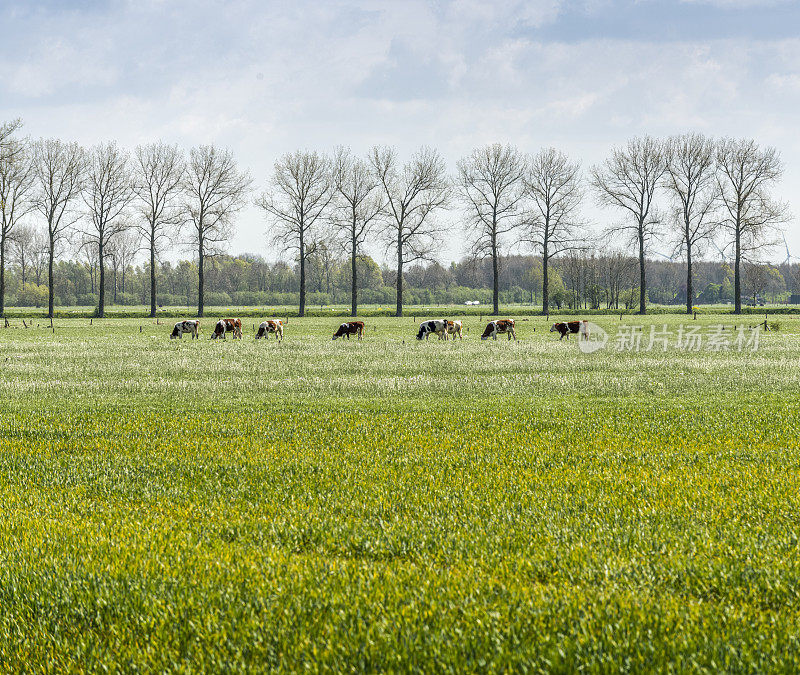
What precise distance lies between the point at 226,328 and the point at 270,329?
2.62 metres

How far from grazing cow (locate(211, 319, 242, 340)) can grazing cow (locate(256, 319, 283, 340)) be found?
50.8 inches

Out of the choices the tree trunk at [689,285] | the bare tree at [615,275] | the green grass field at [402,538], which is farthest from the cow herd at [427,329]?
the bare tree at [615,275]

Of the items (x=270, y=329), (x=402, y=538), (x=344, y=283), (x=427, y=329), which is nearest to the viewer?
(x=402, y=538)

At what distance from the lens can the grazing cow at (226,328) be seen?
3581 centimetres

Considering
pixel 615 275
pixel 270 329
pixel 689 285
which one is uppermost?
pixel 615 275

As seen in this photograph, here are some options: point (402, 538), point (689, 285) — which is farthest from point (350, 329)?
point (689, 285)

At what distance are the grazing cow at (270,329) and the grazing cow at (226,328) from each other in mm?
1291

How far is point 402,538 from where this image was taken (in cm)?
532

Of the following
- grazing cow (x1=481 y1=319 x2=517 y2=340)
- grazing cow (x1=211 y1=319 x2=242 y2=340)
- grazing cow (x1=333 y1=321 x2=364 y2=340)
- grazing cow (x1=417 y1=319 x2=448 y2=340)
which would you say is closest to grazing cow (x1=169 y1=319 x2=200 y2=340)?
grazing cow (x1=211 y1=319 x2=242 y2=340)

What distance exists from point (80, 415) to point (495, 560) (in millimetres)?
9609

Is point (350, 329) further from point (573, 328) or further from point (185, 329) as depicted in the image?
point (573, 328)

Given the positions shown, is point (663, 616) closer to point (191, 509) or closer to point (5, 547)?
point (191, 509)

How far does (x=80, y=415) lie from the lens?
11.6 meters

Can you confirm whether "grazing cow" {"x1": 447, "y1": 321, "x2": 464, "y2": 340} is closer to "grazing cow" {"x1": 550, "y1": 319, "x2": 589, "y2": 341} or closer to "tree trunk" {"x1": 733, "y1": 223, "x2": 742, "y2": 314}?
"grazing cow" {"x1": 550, "y1": 319, "x2": 589, "y2": 341}
